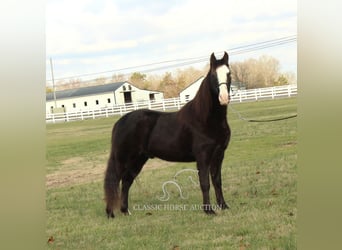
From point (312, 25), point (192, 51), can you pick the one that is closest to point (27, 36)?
point (192, 51)

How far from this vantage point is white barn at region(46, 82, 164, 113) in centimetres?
295

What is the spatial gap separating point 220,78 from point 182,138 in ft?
1.59

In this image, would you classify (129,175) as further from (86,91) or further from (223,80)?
(223,80)

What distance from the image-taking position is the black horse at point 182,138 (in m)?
2.76

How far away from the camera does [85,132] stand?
10.0 ft

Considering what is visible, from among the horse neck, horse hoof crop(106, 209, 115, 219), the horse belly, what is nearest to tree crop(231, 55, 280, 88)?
the horse neck

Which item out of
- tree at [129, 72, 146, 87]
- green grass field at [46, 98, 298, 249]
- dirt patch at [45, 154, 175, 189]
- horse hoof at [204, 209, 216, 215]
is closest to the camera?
green grass field at [46, 98, 298, 249]

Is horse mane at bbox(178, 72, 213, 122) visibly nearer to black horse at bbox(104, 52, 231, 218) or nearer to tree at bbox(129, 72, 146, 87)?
black horse at bbox(104, 52, 231, 218)

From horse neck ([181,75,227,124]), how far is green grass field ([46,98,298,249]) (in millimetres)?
94

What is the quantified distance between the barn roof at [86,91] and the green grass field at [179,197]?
0.68 ft

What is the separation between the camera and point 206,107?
9.07 feet

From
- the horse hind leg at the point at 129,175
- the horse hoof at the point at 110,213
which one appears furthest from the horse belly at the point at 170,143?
the horse hoof at the point at 110,213

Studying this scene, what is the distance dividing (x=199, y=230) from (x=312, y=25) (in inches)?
60.0

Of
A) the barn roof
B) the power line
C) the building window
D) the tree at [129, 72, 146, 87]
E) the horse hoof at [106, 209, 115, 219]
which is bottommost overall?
the horse hoof at [106, 209, 115, 219]
